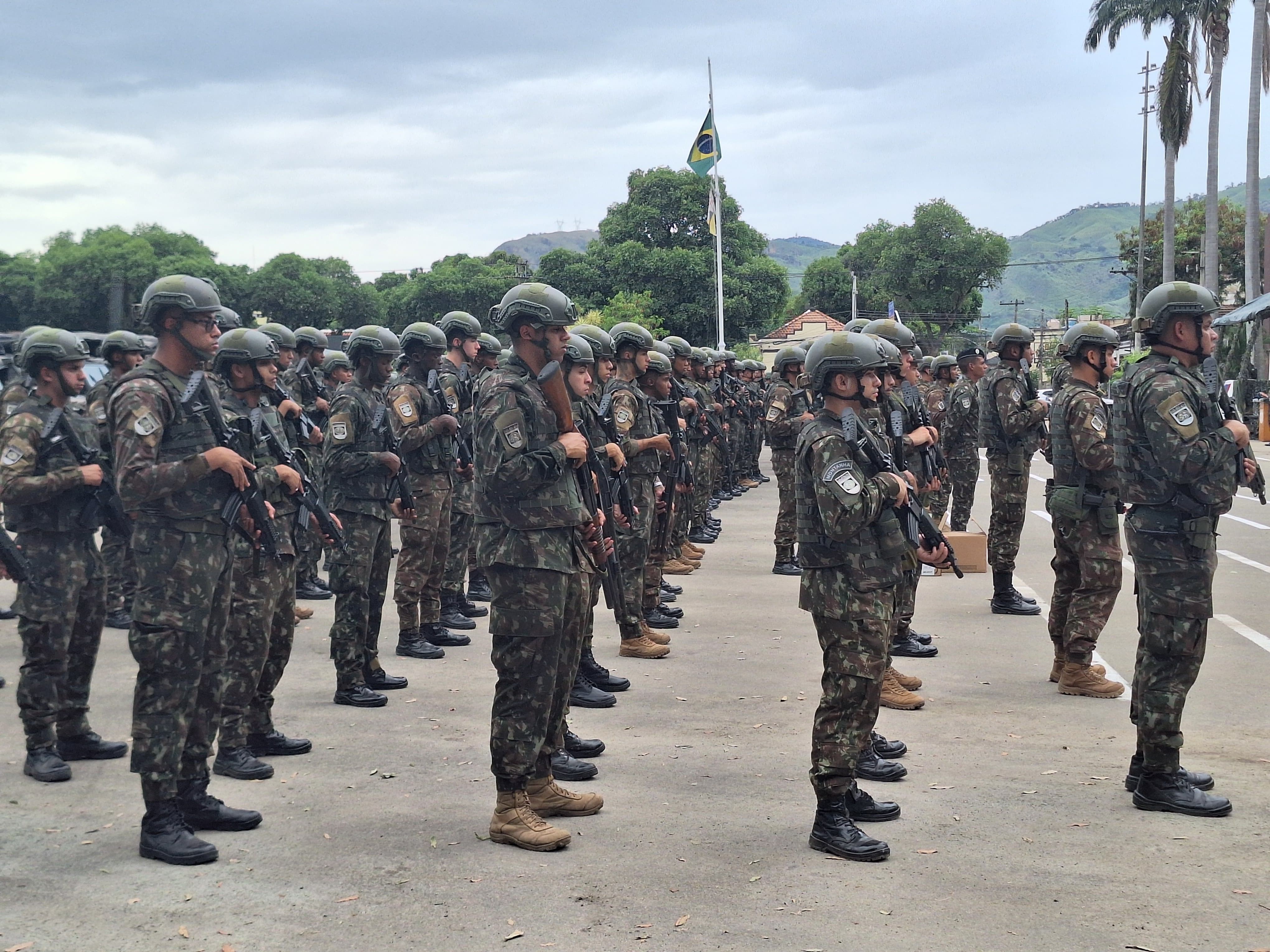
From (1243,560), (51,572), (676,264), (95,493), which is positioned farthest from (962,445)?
(676,264)

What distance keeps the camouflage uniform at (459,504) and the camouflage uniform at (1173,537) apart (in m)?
5.02

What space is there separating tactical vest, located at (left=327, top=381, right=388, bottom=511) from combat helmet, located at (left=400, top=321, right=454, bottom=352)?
92cm

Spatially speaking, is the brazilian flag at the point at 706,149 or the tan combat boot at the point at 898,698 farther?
the brazilian flag at the point at 706,149

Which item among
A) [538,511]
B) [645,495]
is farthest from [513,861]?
[645,495]

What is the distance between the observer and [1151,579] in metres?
5.30

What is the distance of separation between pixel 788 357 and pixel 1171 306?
6.85 m

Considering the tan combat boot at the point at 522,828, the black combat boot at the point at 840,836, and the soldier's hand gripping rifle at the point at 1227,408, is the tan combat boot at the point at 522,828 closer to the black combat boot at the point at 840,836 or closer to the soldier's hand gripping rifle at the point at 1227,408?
the black combat boot at the point at 840,836

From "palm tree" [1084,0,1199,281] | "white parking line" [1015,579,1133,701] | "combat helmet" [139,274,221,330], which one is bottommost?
"white parking line" [1015,579,1133,701]

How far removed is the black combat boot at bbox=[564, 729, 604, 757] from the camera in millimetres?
5906

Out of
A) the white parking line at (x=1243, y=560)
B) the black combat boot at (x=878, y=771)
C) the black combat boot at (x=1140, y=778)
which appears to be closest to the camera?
the black combat boot at (x=1140, y=778)

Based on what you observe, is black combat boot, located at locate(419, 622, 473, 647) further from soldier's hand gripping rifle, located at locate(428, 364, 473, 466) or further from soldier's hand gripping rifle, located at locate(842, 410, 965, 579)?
soldier's hand gripping rifle, located at locate(842, 410, 965, 579)

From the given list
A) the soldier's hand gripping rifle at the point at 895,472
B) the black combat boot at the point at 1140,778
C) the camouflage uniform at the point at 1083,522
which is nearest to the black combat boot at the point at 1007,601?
the camouflage uniform at the point at 1083,522

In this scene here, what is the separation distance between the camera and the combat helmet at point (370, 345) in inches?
297

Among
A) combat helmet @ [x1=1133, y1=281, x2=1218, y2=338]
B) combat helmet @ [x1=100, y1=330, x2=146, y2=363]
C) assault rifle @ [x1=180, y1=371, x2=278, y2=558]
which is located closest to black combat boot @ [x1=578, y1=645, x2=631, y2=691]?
assault rifle @ [x1=180, y1=371, x2=278, y2=558]
